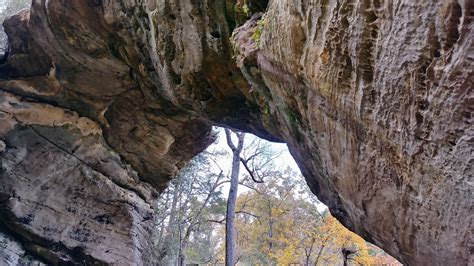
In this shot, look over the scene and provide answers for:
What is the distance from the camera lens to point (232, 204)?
38.9 feet

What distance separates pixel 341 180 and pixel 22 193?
23.2 ft

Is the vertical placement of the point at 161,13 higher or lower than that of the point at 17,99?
lower

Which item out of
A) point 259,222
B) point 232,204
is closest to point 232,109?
point 232,204

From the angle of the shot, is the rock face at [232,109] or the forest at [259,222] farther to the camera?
the forest at [259,222]

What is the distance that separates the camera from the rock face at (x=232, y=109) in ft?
7.16

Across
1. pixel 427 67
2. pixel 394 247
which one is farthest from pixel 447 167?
pixel 394 247

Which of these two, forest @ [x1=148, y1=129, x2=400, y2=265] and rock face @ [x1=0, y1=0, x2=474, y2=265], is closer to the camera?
rock face @ [x1=0, y1=0, x2=474, y2=265]

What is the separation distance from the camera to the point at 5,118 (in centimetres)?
831

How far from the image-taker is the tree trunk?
10859mm

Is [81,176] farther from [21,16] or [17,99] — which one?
[21,16]

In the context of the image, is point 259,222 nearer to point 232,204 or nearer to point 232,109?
point 232,204

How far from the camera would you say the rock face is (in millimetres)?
2184

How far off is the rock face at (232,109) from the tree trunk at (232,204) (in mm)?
2595

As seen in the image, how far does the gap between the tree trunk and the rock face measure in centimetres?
259
